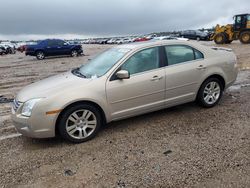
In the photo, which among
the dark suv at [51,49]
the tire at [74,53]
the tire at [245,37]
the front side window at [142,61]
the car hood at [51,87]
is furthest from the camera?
the tire at [245,37]

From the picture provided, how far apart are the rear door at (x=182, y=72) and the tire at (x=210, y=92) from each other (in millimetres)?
205

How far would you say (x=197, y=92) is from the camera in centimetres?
538

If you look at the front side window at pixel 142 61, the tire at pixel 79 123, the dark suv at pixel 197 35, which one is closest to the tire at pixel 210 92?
the front side window at pixel 142 61

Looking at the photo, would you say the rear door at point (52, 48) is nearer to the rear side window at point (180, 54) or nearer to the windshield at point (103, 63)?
the windshield at point (103, 63)

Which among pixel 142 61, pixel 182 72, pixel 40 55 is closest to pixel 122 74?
pixel 142 61

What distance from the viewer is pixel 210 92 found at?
5.56m

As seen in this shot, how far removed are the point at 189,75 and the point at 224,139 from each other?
1.51 meters

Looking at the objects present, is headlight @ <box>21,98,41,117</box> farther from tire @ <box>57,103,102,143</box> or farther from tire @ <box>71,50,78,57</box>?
tire @ <box>71,50,78,57</box>

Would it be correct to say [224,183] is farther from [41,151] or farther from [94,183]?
[41,151]

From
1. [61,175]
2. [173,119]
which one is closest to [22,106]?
[61,175]

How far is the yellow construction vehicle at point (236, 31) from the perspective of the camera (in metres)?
26.4

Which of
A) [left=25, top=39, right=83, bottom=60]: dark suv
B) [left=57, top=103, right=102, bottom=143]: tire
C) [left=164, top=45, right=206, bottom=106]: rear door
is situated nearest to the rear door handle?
[left=164, top=45, right=206, bottom=106]: rear door

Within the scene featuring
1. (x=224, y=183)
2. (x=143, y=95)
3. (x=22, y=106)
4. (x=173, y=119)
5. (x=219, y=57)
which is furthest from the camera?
(x=219, y=57)

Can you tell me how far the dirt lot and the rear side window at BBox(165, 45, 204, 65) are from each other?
113 centimetres
